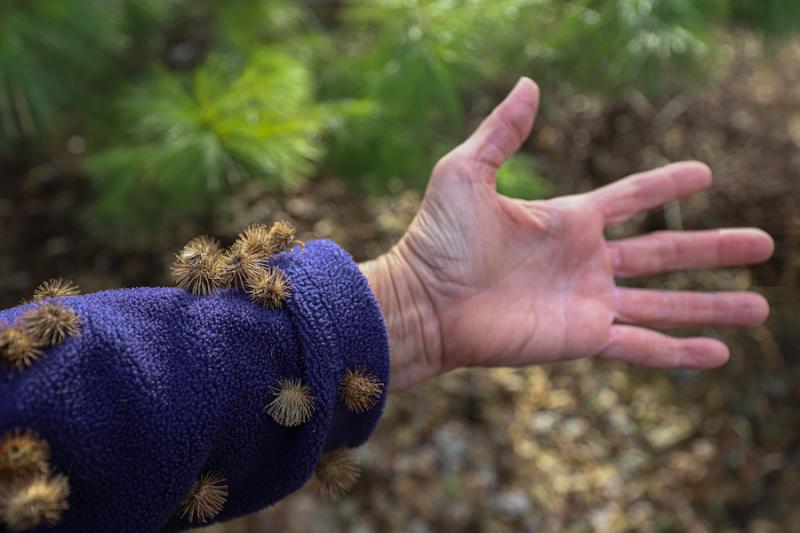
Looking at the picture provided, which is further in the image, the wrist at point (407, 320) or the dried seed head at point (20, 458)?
the wrist at point (407, 320)

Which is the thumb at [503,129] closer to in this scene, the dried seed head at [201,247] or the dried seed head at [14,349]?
the dried seed head at [201,247]

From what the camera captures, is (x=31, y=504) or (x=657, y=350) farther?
(x=657, y=350)

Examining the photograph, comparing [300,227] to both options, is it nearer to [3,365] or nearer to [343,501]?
[343,501]

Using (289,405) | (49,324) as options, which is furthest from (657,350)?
(49,324)

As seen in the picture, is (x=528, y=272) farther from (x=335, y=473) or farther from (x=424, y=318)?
(x=335, y=473)

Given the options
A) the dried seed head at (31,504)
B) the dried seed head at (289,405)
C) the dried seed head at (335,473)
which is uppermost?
the dried seed head at (31,504)

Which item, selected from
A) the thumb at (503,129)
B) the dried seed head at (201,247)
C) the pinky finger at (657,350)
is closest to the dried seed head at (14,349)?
the dried seed head at (201,247)

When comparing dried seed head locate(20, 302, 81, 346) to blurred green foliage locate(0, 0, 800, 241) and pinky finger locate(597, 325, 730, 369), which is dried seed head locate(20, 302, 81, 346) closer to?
blurred green foliage locate(0, 0, 800, 241)
